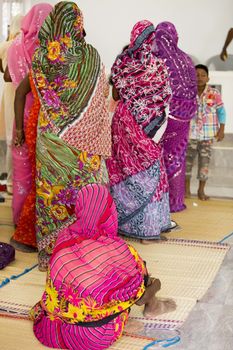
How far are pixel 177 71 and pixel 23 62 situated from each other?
1.21 meters

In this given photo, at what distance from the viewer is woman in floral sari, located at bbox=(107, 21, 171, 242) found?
4.75 meters

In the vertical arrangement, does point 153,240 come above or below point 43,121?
below

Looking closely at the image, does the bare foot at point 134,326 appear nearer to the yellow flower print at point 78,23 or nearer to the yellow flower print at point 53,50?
the yellow flower print at point 53,50

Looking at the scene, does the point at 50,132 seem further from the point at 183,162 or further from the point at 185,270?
the point at 183,162

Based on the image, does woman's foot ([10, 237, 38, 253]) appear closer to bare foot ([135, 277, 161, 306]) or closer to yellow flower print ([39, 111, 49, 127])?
yellow flower print ([39, 111, 49, 127])

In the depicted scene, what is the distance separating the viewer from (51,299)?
305 centimetres

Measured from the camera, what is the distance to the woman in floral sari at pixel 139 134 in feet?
15.6

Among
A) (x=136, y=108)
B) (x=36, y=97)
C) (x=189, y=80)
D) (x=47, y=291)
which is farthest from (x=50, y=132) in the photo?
(x=189, y=80)

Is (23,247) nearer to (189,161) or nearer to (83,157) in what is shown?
(83,157)

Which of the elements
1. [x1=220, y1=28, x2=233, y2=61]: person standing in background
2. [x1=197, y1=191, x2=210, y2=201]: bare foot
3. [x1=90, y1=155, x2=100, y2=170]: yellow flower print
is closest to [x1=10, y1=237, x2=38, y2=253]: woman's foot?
[x1=90, y1=155, x2=100, y2=170]: yellow flower print

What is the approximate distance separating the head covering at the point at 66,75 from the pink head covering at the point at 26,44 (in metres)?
0.89

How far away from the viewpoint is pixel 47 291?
3.09 metres

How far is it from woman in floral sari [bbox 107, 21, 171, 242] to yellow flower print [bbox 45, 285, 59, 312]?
1.84 meters

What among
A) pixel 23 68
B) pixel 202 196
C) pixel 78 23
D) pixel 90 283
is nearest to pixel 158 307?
pixel 90 283
